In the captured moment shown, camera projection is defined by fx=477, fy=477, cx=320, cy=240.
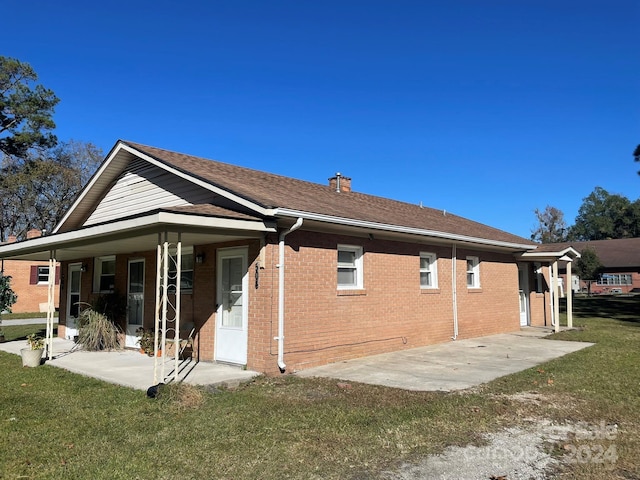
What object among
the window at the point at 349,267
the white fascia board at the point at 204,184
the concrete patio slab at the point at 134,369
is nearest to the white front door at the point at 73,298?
the concrete patio slab at the point at 134,369

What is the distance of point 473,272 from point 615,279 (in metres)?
47.0

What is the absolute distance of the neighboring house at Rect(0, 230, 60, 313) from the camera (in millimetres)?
29734

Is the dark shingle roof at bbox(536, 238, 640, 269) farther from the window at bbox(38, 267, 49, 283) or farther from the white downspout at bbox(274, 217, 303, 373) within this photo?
the white downspout at bbox(274, 217, 303, 373)

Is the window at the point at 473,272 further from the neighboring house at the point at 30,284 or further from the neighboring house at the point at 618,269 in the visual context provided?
the neighboring house at the point at 618,269

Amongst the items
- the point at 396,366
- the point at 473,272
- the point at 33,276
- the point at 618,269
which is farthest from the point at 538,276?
the point at 618,269

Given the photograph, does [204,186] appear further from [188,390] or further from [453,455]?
[453,455]

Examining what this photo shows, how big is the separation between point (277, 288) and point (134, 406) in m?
3.16

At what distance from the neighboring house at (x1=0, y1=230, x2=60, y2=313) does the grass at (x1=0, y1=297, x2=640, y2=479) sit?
80.4 ft

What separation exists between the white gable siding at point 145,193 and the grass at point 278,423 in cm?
434

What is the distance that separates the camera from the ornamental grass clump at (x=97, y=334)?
12133mm

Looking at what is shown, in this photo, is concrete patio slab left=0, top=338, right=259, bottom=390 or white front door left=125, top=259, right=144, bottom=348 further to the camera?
white front door left=125, top=259, right=144, bottom=348

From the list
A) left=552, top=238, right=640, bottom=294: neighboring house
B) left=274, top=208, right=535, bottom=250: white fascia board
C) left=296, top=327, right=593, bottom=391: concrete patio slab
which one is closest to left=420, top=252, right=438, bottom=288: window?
left=274, top=208, right=535, bottom=250: white fascia board

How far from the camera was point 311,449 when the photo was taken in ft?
16.2

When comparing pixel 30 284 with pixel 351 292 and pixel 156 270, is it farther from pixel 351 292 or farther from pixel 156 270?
pixel 351 292
